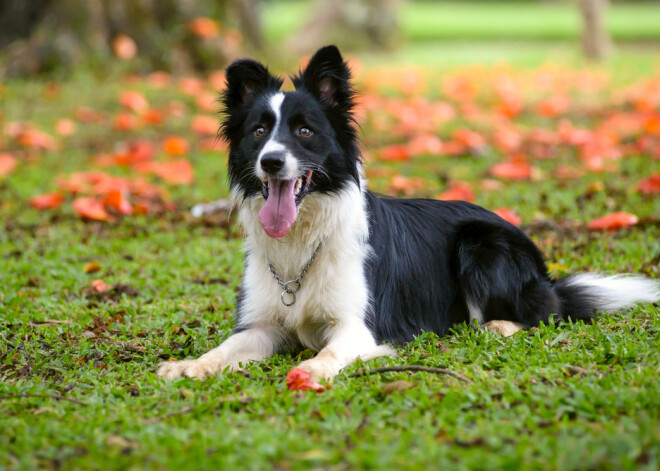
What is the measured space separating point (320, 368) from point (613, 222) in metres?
3.34

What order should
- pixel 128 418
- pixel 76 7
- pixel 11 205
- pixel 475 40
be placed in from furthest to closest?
pixel 475 40, pixel 76 7, pixel 11 205, pixel 128 418

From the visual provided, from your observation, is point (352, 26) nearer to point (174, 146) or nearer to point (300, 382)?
point (174, 146)

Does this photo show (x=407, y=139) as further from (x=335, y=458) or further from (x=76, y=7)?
(x=335, y=458)

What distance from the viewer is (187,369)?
3.78m

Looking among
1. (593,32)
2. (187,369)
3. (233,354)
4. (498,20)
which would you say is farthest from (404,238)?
(498,20)

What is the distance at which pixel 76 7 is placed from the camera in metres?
11.7

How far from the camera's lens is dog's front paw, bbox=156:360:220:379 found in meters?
3.76

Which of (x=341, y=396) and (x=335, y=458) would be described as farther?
(x=341, y=396)

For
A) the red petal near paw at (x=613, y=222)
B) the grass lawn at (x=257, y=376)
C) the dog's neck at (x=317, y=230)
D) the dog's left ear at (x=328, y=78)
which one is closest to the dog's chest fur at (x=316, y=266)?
the dog's neck at (x=317, y=230)

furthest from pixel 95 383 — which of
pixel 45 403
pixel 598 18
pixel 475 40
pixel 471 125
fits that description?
pixel 475 40

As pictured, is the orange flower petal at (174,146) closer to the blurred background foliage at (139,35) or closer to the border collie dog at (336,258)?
the blurred background foliage at (139,35)

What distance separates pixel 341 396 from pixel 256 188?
1.29 meters

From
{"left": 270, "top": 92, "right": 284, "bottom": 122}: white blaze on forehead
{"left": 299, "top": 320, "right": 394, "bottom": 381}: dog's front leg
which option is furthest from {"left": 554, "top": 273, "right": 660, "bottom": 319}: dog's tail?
{"left": 270, "top": 92, "right": 284, "bottom": 122}: white blaze on forehead

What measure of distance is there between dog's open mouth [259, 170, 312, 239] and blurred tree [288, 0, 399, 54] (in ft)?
61.4
